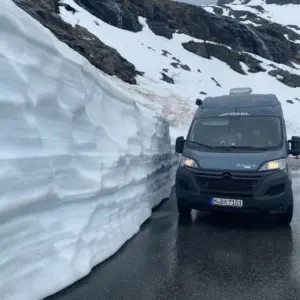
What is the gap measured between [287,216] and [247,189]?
0.99m

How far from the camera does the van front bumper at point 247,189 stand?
6.71 meters

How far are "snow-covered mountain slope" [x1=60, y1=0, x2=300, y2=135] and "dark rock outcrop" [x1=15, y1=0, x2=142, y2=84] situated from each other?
1.72m

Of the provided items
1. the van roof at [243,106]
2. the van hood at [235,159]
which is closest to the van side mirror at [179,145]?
the van roof at [243,106]

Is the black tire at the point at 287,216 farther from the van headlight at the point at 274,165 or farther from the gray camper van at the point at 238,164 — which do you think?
the van headlight at the point at 274,165

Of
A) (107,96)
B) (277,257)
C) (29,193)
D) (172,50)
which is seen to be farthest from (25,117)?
(172,50)

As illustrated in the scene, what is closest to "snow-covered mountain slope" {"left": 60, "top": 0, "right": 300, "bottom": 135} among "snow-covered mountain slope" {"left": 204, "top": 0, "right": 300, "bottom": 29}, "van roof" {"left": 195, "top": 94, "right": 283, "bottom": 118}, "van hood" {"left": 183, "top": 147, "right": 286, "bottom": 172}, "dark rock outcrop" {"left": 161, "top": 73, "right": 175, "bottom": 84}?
"dark rock outcrop" {"left": 161, "top": 73, "right": 175, "bottom": 84}

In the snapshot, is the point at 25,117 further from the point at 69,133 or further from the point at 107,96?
the point at 107,96

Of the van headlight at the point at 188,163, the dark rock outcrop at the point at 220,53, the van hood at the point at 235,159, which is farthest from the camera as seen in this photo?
the dark rock outcrop at the point at 220,53

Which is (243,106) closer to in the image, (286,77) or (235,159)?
(235,159)

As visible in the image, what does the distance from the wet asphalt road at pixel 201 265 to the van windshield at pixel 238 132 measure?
1.53 m

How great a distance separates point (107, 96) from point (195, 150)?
6.56 feet

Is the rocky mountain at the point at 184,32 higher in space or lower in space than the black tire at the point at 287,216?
higher

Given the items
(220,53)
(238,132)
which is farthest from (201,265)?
(220,53)

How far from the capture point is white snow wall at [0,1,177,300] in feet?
12.7
